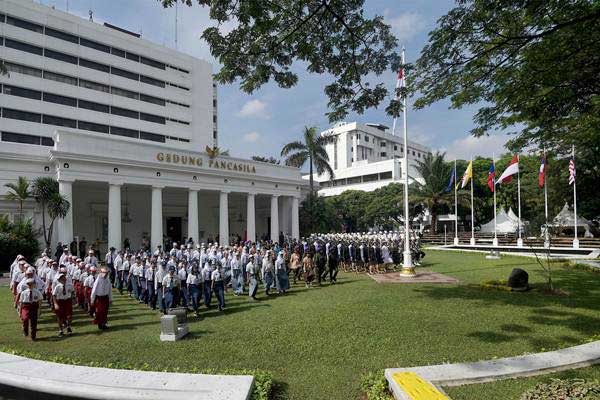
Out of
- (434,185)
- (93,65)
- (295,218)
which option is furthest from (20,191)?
(434,185)

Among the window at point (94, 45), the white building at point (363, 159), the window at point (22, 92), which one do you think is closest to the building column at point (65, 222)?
the window at point (22, 92)

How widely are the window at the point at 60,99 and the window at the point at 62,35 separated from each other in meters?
5.60

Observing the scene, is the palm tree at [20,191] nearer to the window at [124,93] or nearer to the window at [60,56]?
the window at [60,56]

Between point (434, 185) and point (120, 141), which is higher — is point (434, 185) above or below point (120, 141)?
below

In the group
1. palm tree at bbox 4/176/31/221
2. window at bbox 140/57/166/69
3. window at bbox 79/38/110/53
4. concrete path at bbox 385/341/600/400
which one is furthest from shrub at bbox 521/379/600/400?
window at bbox 140/57/166/69

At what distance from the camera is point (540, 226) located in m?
17.0

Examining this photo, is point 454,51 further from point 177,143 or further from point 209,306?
point 177,143

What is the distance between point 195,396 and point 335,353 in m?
2.82

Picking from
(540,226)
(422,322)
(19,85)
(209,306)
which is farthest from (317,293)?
(19,85)

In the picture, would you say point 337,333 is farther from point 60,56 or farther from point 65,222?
point 60,56

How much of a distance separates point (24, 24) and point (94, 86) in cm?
723

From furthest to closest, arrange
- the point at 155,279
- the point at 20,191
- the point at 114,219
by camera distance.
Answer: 1. the point at 114,219
2. the point at 20,191
3. the point at 155,279

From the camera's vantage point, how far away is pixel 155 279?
1097 cm

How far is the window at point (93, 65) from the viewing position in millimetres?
36722
